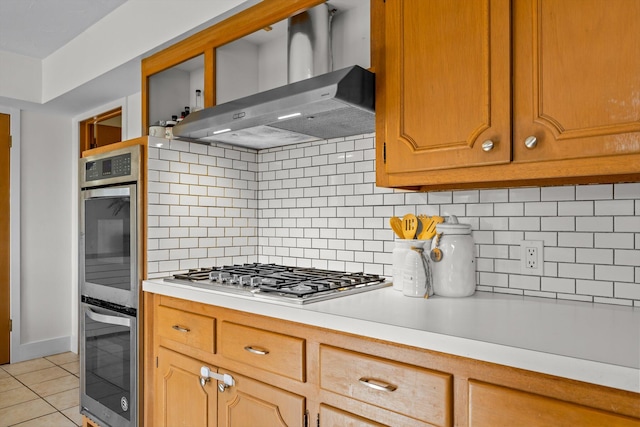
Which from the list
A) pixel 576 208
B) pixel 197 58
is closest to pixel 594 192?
pixel 576 208

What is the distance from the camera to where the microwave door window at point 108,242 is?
7.40 feet

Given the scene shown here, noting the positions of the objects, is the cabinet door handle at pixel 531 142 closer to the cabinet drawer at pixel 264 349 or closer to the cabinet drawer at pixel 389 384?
the cabinet drawer at pixel 389 384

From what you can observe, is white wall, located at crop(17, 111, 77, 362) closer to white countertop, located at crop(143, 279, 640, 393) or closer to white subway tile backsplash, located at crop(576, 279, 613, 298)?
white countertop, located at crop(143, 279, 640, 393)

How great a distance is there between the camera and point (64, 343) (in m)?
4.02

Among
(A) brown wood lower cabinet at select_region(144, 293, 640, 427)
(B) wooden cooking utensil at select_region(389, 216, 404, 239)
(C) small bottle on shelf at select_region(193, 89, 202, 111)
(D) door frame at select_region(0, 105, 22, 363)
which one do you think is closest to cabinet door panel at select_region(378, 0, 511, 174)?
(B) wooden cooking utensil at select_region(389, 216, 404, 239)

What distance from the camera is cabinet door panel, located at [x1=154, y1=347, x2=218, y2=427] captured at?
Result: 1773mm

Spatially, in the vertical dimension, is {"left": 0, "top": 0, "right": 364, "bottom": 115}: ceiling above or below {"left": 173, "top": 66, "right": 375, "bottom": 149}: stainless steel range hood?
above

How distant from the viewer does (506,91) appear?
51.4 inches

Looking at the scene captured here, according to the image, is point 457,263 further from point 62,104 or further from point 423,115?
point 62,104

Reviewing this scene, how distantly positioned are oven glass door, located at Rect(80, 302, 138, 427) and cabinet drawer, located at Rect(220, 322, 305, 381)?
75 centimetres

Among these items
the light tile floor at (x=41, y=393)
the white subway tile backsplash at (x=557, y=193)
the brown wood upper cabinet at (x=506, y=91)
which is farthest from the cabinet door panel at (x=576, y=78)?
the light tile floor at (x=41, y=393)

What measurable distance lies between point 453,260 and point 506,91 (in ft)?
2.07

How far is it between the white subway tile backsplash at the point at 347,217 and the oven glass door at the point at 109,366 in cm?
39

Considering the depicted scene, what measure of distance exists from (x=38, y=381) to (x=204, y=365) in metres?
2.35
